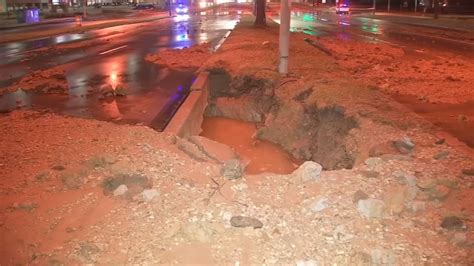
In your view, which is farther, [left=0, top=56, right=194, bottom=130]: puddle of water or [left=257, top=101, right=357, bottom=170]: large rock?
[left=0, top=56, right=194, bottom=130]: puddle of water

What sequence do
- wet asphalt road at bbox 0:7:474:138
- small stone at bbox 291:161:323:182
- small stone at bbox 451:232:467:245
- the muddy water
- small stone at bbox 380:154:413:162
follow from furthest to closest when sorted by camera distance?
wet asphalt road at bbox 0:7:474:138
the muddy water
small stone at bbox 380:154:413:162
small stone at bbox 291:161:323:182
small stone at bbox 451:232:467:245

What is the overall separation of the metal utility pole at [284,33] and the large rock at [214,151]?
499 cm

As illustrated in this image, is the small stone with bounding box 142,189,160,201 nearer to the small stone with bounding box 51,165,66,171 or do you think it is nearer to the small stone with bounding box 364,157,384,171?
the small stone with bounding box 51,165,66,171

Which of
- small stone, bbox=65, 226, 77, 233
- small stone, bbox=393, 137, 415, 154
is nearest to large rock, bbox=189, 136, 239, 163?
small stone, bbox=393, 137, 415, 154

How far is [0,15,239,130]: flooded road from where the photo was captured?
33.8ft

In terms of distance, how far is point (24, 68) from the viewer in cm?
1702

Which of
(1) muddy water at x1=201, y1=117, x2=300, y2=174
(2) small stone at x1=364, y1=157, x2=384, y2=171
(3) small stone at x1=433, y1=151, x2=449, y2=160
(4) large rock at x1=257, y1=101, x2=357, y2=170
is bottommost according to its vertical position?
(1) muddy water at x1=201, y1=117, x2=300, y2=174

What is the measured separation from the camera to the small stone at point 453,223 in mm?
4703

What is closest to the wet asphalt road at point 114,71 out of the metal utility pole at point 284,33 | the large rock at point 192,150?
the large rock at point 192,150

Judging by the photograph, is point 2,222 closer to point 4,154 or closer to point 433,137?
point 4,154

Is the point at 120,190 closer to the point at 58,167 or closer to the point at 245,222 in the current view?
the point at 58,167

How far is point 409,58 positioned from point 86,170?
14916mm

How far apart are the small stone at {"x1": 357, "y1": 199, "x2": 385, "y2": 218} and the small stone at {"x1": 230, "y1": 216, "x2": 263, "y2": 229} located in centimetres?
112

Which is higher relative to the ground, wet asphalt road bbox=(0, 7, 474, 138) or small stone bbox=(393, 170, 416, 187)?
wet asphalt road bbox=(0, 7, 474, 138)
